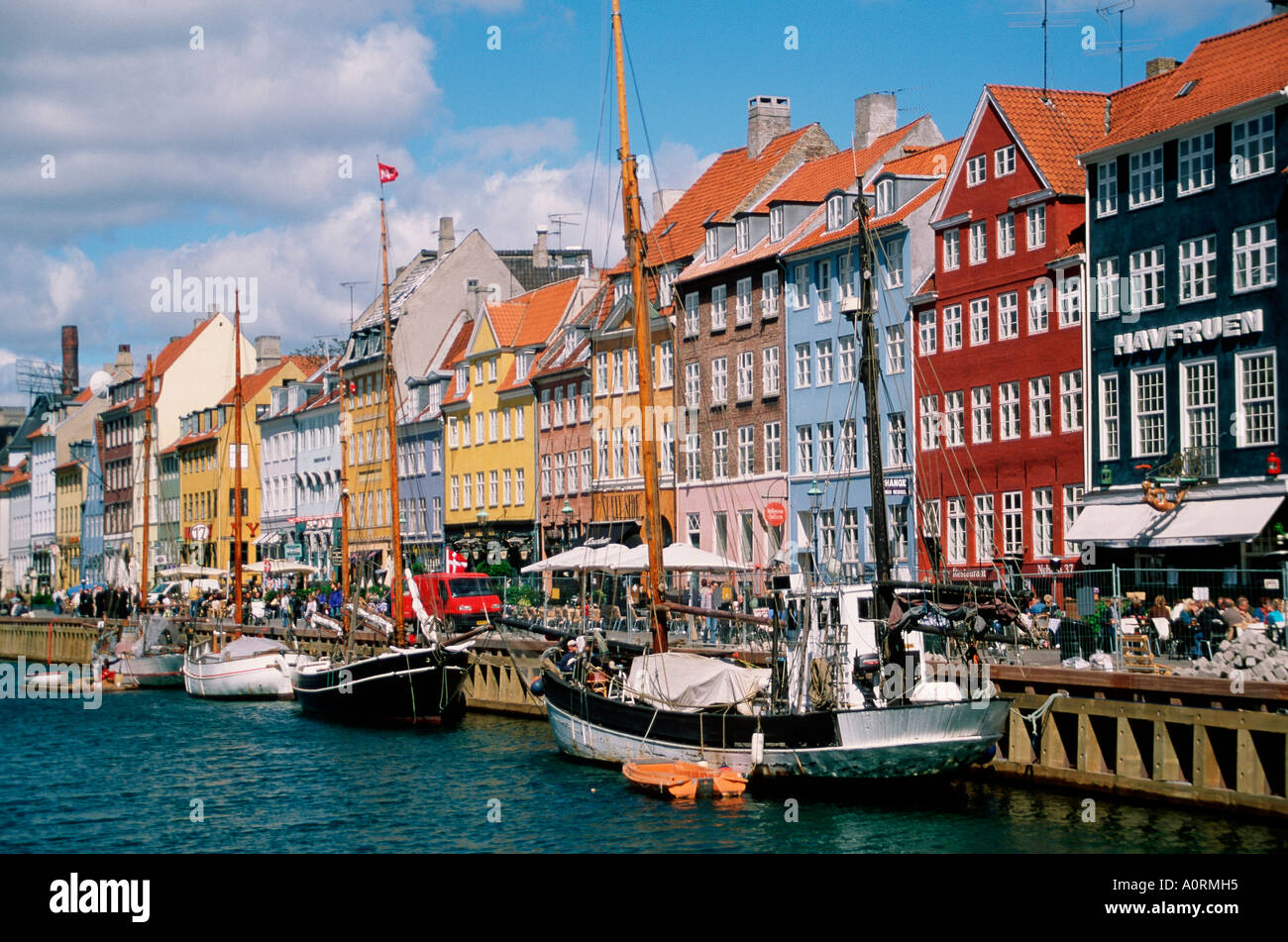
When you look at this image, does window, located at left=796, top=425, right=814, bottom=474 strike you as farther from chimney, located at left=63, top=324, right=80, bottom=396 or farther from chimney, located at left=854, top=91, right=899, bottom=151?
chimney, located at left=63, top=324, right=80, bottom=396

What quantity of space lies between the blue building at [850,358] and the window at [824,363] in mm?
42

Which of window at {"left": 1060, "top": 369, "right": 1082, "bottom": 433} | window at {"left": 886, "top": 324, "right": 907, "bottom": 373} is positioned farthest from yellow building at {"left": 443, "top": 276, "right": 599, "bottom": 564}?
window at {"left": 1060, "top": 369, "right": 1082, "bottom": 433}

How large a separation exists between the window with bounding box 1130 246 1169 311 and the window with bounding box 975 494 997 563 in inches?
313

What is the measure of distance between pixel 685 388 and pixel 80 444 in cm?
8011

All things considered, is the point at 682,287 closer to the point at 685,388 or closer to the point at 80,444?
the point at 685,388

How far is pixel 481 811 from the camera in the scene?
29.3 m

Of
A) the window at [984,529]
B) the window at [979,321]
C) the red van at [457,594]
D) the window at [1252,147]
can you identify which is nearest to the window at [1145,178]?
the window at [1252,147]

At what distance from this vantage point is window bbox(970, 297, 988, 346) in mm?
52375

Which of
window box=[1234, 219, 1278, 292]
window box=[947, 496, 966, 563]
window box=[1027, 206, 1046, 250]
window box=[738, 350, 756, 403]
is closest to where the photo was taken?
window box=[1234, 219, 1278, 292]

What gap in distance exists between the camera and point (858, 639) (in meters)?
30.8

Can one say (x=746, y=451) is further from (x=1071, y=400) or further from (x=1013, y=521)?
(x=1071, y=400)

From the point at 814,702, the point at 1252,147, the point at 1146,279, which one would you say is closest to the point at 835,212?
the point at 1146,279

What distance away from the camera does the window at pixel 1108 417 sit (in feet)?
154
